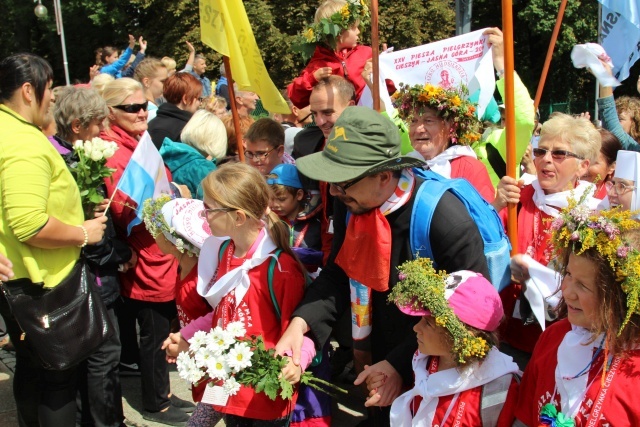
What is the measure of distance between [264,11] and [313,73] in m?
20.0

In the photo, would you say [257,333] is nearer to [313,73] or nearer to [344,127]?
[344,127]

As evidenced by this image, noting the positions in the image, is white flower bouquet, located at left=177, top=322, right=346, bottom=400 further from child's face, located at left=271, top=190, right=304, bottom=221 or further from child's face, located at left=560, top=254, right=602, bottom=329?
child's face, located at left=271, top=190, right=304, bottom=221

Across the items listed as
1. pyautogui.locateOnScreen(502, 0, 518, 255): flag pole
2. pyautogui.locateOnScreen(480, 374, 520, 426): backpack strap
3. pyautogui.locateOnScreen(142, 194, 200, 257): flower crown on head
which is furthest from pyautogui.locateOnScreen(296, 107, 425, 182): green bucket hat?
pyautogui.locateOnScreen(142, 194, 200, 257): flower crown on head

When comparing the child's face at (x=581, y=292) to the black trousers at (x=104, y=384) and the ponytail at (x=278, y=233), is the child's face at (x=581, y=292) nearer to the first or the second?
the ponytail at (x=278, y=233)

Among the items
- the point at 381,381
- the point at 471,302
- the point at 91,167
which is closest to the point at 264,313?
the point at 381,381

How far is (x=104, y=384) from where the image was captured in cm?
387

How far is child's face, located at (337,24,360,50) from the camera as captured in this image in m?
4.64

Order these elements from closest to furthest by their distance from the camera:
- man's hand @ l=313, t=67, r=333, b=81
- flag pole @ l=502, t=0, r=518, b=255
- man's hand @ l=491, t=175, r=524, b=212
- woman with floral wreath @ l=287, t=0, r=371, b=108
A: flag pole @ l=502, t=0, r=518, b=255, man's hand @ l=491, t=175, r=524, b=212, man's hand @ l=313, t=67, r=333, b=81, woman with floral wreath @ l=287, t=0, r=371, b=108

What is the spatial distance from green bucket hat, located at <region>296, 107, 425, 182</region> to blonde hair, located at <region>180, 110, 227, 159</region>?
230 cm

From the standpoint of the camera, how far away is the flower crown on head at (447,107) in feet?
11.9

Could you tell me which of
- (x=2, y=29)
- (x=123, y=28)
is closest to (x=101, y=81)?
(x=123, y=28)

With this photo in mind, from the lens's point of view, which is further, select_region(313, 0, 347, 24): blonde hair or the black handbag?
select_region(313, 0, 347, 24): blonde hair

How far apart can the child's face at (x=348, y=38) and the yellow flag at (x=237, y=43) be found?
2.31ft

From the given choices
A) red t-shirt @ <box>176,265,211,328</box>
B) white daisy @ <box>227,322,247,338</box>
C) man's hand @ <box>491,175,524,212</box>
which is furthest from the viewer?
red t-shirt @ <box>176,265,211,328</box>
